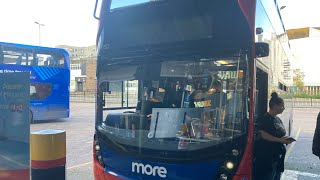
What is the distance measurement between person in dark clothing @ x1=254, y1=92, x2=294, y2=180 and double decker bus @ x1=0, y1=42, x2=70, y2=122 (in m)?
12.3

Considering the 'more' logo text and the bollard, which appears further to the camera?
the bollard

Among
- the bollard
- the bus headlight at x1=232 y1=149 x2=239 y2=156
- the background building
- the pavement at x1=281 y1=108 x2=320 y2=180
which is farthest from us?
the background building

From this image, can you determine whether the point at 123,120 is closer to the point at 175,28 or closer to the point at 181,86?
the point at 181,86

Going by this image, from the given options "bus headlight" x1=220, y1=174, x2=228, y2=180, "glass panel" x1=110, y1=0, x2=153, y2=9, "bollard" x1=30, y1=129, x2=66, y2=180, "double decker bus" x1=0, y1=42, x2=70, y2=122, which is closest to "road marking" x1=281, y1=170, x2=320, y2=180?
"bus headlight" x1=220, y1=174, x2=228, y2=180

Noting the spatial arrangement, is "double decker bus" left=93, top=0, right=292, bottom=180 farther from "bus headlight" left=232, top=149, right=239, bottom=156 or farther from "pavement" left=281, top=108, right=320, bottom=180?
"pavement" left=281, top=108, right=320, bottom=180

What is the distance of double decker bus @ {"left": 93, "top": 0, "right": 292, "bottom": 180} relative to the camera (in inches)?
129

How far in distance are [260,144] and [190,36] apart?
150 centimetres

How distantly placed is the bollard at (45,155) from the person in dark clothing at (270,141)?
2.53m

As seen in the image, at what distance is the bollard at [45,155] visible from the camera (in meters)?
4.13

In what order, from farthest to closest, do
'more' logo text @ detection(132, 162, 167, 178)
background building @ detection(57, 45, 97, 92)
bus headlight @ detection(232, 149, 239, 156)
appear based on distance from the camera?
background building @ detection(57, 45, 97, 92)
'more' logo text @ detection(132, 162, 167, 178)
bus headlight @ detection(232, 149, 239, 156)

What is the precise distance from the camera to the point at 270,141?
3.93 metres

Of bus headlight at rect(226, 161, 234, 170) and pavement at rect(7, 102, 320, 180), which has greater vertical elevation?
bus headlight at rect(226, 161, 234, 170)

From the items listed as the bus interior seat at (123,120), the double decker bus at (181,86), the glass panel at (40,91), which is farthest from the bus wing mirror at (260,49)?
the glass panel at (40,91)

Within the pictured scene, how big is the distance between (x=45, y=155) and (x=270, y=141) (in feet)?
9.31
